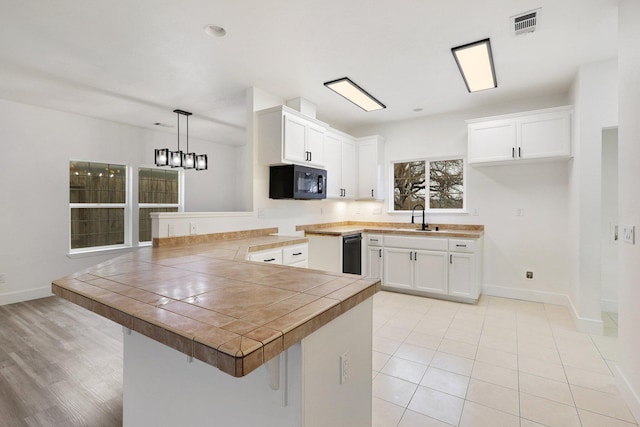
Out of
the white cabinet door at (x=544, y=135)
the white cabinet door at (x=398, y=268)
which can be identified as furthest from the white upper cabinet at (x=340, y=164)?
the white cabinet door at (x=544, y=135)

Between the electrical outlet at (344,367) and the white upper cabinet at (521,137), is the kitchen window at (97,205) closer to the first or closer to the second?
the electrical outlet at (344,367)

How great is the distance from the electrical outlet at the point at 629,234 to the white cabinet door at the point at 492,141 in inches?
77.1

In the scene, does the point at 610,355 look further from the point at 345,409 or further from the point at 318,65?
the point at 318,65

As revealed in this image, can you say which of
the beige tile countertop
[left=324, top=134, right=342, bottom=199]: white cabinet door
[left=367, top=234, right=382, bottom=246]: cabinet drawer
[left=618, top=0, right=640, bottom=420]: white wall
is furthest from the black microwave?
[left=618, top=0, right=640, bottom=420]: white wall

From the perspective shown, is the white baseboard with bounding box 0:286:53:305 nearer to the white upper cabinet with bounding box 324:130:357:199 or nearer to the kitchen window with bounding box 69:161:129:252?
the kitchen window with bounding box 69:161:129:252

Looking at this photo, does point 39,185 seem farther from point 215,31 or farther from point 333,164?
point 333,164

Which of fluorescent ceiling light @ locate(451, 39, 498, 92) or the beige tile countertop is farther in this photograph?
the beige tile countertop

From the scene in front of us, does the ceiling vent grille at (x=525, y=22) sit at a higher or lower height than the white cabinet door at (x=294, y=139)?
higher

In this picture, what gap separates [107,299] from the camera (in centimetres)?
108

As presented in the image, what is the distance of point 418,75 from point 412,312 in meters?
2.61

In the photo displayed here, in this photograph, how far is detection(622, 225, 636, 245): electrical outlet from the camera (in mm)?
1812

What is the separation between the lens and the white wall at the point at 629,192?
178cm

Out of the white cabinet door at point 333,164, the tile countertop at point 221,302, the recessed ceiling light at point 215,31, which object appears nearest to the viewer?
the tile countertop at point 221,302

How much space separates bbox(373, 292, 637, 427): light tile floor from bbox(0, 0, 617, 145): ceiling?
8.55ft
